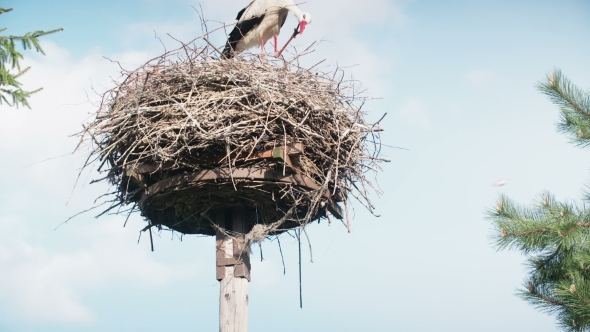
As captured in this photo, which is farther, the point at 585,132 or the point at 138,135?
the point at 585,132

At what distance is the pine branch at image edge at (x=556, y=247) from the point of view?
Answer: 5277mm

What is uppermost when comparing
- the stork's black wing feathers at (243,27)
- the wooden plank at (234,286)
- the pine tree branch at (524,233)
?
the stork's black wing feathers at (243,27)

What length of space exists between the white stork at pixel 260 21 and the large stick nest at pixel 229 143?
8.38 ft

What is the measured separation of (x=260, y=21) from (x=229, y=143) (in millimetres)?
3745

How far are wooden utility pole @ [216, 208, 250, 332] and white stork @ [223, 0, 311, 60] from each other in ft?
10.8

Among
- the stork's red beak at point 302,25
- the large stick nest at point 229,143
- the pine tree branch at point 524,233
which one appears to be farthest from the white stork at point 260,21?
the pine tree branch at point 524,233

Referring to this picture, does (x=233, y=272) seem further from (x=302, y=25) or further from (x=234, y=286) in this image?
(x=302, y=25)

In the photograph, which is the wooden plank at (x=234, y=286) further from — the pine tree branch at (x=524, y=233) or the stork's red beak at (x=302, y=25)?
the stork's red beak at (x=302, y=25)

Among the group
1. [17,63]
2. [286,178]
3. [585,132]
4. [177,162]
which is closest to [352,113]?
[286,178]

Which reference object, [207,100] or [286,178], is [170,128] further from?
[286,178]

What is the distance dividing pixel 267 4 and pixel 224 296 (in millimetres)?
4416

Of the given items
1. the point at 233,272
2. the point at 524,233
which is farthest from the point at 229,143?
the point at 524,233

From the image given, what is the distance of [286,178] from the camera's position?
5172 mm

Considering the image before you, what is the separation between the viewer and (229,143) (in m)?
5.00
